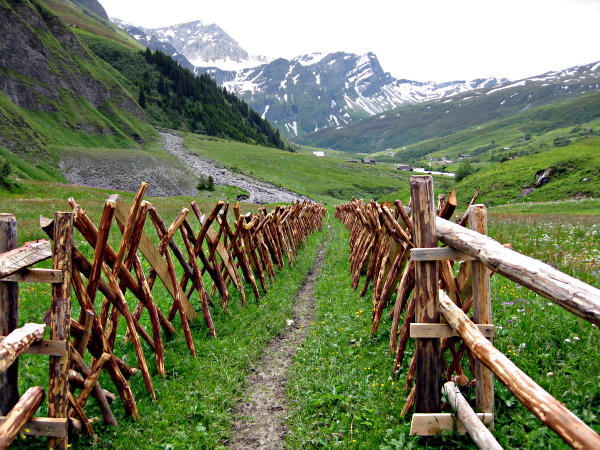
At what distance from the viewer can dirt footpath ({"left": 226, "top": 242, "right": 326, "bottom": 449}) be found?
485 centimetres

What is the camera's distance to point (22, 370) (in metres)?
5.48

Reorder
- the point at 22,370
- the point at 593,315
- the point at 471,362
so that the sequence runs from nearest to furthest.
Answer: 1. the point at 593,315
2. the point at 471,362
3. the point at 22,370

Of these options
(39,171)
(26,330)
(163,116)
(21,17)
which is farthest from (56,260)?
(163,116)

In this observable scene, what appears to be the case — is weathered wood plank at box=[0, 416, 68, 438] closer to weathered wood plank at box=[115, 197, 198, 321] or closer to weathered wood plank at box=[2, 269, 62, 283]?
weathered wood plank at box=[2, 269, 62, 283]

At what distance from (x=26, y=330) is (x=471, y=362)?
16.3 ft

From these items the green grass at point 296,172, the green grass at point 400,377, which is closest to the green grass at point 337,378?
the green grass at point 400,377

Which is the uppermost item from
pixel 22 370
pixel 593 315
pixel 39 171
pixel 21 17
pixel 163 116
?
pixel 21 17

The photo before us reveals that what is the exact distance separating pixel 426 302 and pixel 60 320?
3954 mm

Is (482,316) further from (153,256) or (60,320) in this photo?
(153,256)

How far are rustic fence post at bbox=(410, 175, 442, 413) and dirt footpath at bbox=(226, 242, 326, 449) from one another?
188cm

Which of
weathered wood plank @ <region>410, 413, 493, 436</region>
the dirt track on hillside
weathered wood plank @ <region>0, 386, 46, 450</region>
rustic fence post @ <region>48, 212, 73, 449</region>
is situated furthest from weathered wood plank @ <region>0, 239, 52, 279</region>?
the dirt track on hillside

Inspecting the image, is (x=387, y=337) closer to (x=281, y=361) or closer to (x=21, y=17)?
(x=281, y=361)

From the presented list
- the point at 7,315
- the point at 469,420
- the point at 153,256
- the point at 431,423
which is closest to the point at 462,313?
the point at 469,420

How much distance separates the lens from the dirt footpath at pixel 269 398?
4853 millimetres
